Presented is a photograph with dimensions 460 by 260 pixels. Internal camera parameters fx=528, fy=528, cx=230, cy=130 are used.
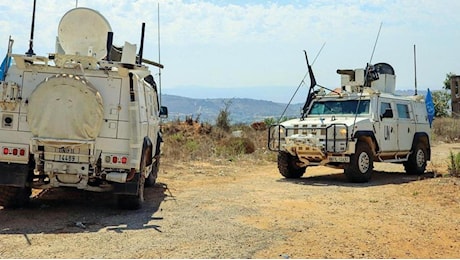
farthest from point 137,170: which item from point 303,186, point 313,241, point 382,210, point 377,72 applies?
point 377,72

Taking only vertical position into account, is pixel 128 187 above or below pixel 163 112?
below

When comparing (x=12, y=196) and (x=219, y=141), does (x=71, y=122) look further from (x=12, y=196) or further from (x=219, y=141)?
(x=219, y=141)

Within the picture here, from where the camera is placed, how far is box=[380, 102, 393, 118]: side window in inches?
527

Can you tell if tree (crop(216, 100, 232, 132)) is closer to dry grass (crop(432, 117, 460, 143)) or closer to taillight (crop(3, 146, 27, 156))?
dry grass (crop(432, 117, 460, 143))

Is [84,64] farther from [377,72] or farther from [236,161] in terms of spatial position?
[236,161]

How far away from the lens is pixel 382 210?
870cm

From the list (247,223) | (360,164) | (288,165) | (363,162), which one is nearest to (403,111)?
(363,162)

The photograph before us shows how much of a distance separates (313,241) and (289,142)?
6.34 meters

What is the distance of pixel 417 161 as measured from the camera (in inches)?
576

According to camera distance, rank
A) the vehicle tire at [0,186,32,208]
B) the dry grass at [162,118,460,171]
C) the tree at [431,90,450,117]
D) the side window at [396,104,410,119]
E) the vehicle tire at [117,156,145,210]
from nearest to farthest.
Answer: the vehicle tire at [0,186,32,208], the vehicle tire at [117,156,145,210], the side window at [396,104,410,119], the dry grass at [162,118,460,171], the tree at [431,90,450,117]

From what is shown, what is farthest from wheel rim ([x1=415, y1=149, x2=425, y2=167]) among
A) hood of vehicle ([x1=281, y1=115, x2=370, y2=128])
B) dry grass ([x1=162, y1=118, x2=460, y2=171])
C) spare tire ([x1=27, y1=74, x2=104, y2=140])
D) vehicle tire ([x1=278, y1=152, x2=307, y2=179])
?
spare tire ([x1=27, y1=74, x2=104, y2=140])

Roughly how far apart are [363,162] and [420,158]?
3029mm

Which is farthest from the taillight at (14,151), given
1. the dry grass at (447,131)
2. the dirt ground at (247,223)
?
the dry grass at (447,131)

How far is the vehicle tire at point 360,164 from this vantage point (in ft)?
40.7
